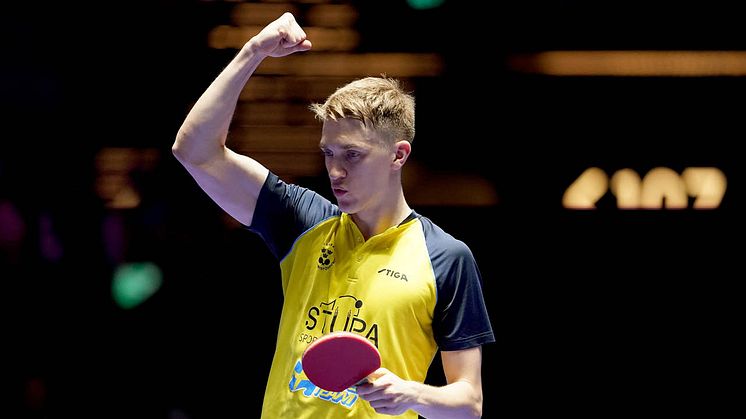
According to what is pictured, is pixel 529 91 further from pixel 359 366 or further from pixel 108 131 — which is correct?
pixel 359 366

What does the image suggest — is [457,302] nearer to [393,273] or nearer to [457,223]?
[393,273]

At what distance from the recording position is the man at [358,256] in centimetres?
213

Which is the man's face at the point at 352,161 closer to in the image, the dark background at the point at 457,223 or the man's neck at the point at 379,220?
the man's neck at the point at 379,220

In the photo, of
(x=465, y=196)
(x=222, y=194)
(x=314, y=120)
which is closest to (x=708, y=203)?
(x=465, y=196)

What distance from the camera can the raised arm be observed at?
2.22m

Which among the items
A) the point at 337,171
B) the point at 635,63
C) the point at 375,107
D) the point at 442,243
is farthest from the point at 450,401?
the point at 635,63

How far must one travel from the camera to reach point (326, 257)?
228 centimetres

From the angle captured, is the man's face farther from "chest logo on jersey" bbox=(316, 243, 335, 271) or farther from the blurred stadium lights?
the blurred stadium lights

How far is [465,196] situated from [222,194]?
5.43ft

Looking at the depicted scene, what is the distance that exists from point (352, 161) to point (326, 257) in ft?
0.82

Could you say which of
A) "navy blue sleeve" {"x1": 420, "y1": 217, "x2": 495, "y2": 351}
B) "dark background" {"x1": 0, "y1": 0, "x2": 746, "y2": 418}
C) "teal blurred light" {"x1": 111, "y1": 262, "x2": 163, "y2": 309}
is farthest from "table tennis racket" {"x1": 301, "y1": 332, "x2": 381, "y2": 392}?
"teal blurred light" {"x1": 111, "y1": 262, "x2": 163, "y2": 309}

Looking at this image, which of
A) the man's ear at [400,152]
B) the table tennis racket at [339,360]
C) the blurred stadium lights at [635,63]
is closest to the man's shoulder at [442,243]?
the man's ear at [400,152]

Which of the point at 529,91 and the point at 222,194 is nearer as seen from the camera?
the point at 222,194

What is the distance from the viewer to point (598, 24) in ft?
12.4
